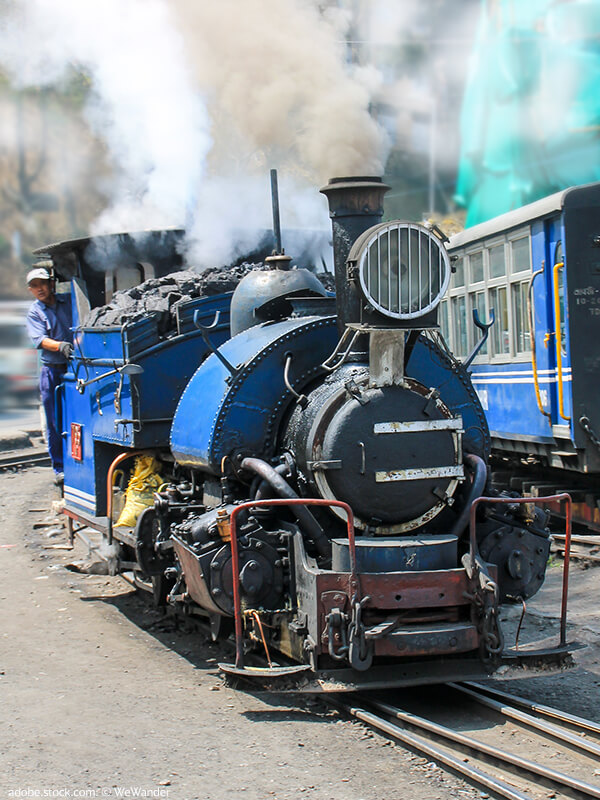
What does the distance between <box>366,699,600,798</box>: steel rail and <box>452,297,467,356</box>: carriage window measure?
7244 millimetres

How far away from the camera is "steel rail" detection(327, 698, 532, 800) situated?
4125mm

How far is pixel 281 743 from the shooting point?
485 cm

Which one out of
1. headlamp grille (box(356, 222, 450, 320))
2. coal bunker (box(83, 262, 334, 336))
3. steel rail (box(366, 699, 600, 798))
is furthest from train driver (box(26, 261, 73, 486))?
steel rail (box(366, 699, 600, 798))

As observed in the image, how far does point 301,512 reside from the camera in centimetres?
559

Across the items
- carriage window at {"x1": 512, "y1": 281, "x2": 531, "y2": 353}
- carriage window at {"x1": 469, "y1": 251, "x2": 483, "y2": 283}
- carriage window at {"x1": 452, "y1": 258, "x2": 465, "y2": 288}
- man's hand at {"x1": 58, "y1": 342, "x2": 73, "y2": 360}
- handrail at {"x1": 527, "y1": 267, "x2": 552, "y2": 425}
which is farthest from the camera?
carriage window at {"x1": 452, "y1": 258, "x2": 465, "y2": 288}

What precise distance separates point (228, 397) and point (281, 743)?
6.55 feet

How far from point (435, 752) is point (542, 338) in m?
5.78

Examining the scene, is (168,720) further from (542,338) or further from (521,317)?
(521,317)

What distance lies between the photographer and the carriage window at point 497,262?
35.2ft

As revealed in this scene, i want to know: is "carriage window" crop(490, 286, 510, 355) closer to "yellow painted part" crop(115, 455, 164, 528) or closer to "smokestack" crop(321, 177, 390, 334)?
"yellow painted part" crop(115, 455, 164, 528)

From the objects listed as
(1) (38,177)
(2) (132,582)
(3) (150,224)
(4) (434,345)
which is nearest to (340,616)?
(4) (434,345)

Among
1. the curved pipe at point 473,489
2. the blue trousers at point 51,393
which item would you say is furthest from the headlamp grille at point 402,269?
the blue trousers at point 51,393

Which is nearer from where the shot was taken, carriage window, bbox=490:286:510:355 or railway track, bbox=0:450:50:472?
carriage window, bbox=490:286:510:355

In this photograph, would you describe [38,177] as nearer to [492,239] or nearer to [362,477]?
[492,239]
